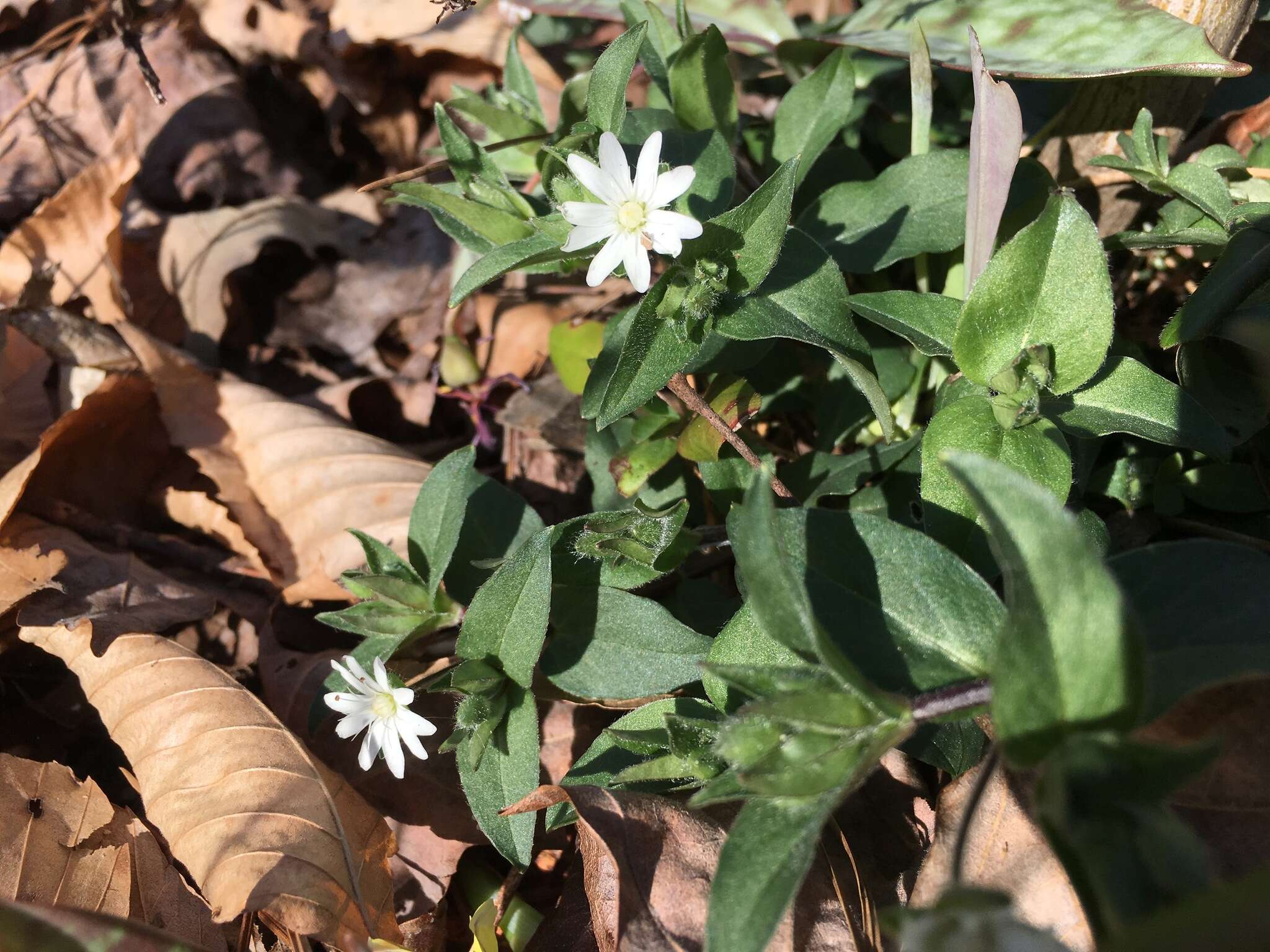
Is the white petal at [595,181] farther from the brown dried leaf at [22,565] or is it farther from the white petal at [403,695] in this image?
the brown dried leaf at [22,565]

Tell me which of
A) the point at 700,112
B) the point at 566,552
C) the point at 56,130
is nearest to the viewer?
the point at 566,552

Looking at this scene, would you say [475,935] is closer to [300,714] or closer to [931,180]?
[300,714]

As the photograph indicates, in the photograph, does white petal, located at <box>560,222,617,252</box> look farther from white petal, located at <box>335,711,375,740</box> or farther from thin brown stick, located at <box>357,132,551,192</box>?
white petal, located at <box>335,711,375,740</box>

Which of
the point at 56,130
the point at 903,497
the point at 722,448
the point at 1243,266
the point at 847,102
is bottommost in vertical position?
the point at 903,497

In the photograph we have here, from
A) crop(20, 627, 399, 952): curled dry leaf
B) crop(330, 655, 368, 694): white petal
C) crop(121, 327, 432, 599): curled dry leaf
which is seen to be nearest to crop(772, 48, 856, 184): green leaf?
crop(121, 327, 432, 599): curled dry leaf

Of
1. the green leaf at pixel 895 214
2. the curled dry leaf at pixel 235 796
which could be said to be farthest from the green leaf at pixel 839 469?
the curled dry leaf at pixel 235 796

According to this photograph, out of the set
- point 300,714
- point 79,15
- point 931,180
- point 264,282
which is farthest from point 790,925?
point 79,15

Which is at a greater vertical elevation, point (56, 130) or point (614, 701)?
point (56, 130)
